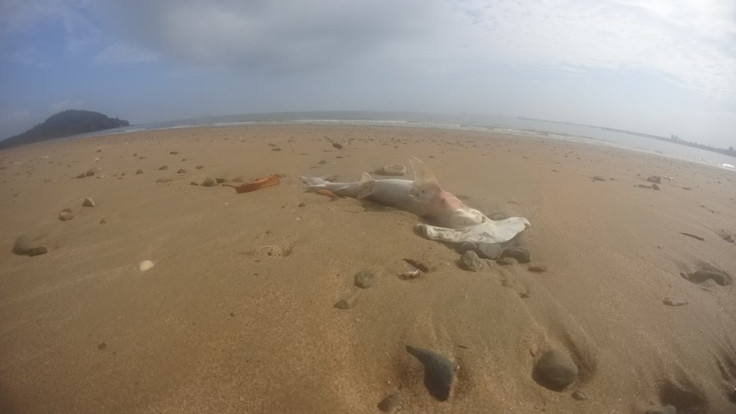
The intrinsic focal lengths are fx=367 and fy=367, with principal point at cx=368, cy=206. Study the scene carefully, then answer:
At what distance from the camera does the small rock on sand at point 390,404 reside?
199cm

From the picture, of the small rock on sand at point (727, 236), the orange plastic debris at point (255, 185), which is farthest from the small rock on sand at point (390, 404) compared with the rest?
the small rock on sand at point (727, 236)

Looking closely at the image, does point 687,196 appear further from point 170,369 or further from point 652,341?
point 170,369

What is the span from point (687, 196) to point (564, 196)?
125 inches

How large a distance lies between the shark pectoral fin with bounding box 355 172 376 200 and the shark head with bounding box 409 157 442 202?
2.16 ft

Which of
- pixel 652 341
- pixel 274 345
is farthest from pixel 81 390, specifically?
pixel 652 341

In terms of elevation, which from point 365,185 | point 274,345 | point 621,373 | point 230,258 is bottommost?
point 621,373

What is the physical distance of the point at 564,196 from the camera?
6.20 meters

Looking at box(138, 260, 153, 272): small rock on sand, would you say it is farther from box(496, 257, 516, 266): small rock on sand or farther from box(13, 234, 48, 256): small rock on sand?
box(496, 257, 516, 266): small rock on sand

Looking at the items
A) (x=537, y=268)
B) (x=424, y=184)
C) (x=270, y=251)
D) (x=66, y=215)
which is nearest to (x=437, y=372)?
(x=537, y=268)

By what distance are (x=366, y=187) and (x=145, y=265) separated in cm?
296

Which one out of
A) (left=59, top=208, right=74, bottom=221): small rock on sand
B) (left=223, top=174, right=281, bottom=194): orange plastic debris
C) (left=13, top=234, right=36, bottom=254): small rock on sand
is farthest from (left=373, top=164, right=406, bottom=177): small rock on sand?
(left=13, top=234, right=36, bottom=254): small rock on sand

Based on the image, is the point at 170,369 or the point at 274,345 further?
the point at 274,345

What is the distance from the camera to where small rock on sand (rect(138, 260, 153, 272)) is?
10.6 feet

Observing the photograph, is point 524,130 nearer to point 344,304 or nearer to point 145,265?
point 344,304
